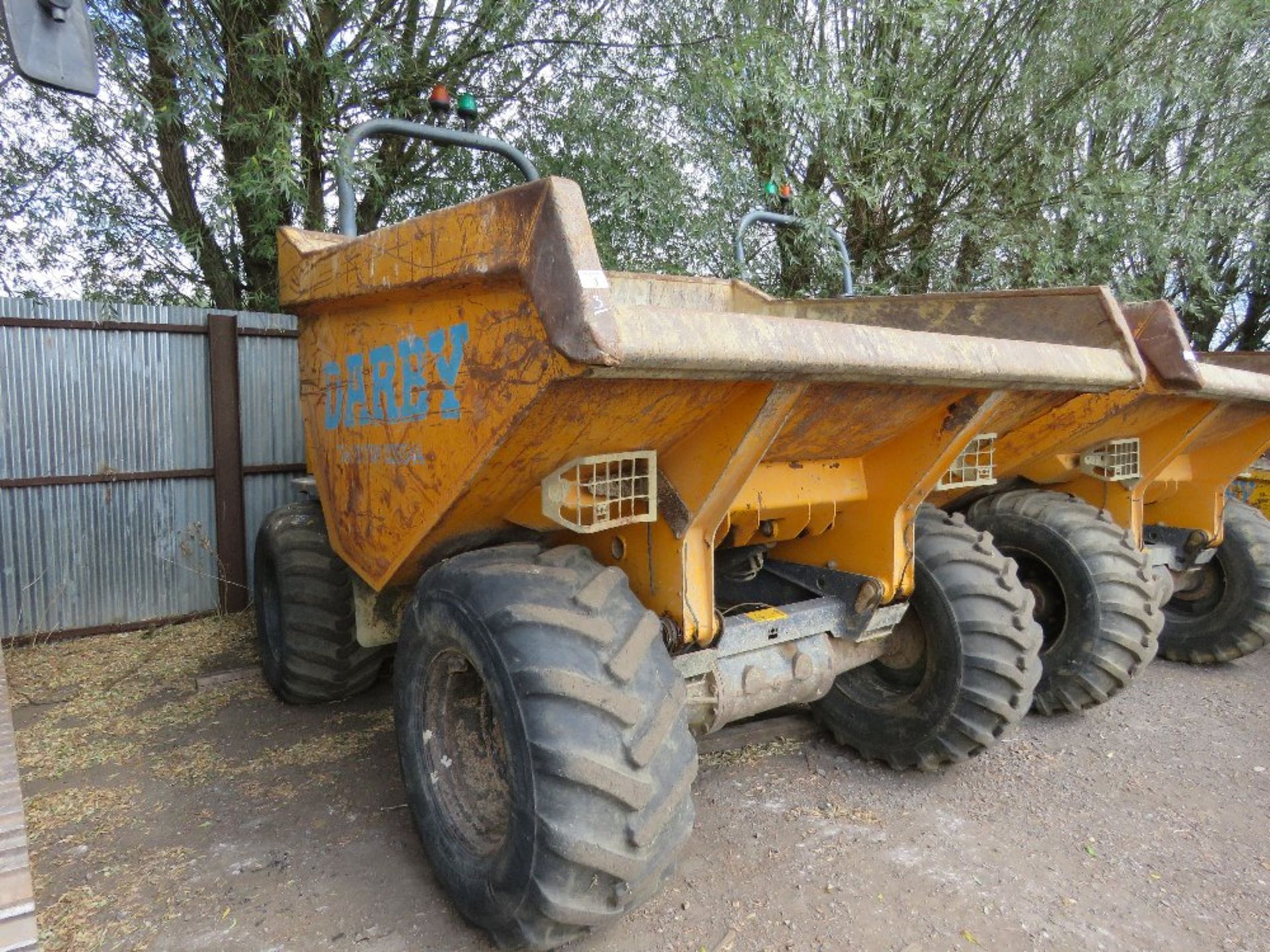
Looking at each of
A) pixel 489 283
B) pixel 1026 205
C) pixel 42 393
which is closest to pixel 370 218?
pixel 42 393

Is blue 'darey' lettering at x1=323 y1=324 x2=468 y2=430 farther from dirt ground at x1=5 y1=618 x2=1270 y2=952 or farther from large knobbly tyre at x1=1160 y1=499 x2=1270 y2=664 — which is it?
large knobbly tyre at x1=1160 y1=499 x2=1270 y2=664

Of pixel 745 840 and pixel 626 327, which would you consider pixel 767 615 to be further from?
pixel 626 327

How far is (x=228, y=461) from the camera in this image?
197 inches

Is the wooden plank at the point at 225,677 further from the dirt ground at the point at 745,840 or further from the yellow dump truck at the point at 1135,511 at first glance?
the yellow dump truck at the point at 1135,511

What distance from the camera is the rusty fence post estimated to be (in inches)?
194

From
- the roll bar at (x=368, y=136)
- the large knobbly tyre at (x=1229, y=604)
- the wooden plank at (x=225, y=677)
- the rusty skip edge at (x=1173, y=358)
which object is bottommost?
the wooden plank at (x=225, y=677)

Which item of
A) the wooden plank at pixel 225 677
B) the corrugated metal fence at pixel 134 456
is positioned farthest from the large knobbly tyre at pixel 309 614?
the corrugated metal fence at pixel 134 456

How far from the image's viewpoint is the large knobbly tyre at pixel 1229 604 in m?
4.38

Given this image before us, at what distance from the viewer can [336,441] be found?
2.70 meters

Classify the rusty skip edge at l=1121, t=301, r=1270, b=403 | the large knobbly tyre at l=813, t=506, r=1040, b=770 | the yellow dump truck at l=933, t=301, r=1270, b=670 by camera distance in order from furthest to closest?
1. the yellow dump truck at l=933, t=301, r=1270, b=670
2. the rusty skip edge at l=1121, t=301, r=1270, b=403
3. the large knobbly tyre at l=813, t=506, r=1040, b=770

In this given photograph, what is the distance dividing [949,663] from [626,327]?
6.39 ft

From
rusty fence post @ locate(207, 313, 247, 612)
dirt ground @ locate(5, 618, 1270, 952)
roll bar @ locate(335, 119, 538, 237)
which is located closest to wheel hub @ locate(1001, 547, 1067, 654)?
dirt ground @ locate(5, 618, 1270, 952)

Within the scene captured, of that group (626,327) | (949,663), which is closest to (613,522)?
(626,327)

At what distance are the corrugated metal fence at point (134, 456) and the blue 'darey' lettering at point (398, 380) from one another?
2.12 m
